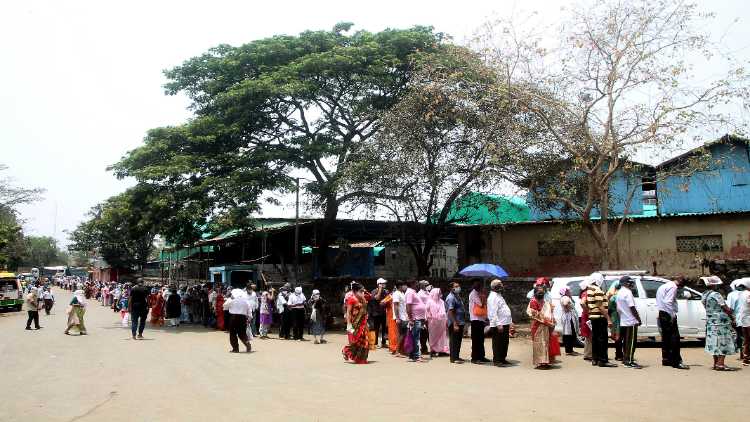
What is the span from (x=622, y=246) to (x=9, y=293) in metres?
30.6

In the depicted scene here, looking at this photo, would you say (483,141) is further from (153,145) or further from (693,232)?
(153,145)

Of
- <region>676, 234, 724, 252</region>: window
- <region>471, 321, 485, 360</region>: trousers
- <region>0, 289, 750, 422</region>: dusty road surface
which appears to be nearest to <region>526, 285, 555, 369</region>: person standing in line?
<region>0, 289, 750, 422</region>: dusty road surface

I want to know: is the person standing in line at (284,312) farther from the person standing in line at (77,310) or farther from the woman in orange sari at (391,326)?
the person standing in line at (77,310)

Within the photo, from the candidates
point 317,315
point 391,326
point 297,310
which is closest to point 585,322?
point 391,326

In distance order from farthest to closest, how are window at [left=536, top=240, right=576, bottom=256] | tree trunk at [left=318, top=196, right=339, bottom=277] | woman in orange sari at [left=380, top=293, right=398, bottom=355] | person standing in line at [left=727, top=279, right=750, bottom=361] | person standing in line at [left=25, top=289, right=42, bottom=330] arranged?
window at [left=536, top=240, right=576, bottom=256], tree trunk at [left=318, top=196, right=339, bottom=277], person standing in line at [left=25, top=289, right=42, bottom=330], woman in orange sari at [left=380, top=293, right=398, bottom=355], person standing in line at [left=727, top=279, right=750, bottom=361]

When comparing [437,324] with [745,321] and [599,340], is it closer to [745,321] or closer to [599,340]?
[599,340]

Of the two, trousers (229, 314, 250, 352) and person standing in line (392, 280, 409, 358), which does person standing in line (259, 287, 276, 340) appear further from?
person standing in line (392, 280, 409, 358)

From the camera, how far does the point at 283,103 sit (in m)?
23.2

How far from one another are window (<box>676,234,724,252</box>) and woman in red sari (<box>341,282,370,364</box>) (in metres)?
16.0

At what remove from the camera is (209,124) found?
2244 centimetres

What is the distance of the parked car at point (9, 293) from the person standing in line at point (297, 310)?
2179cm

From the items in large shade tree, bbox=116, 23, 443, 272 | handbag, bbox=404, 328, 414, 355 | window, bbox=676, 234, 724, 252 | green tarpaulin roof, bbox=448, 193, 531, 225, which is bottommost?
handbag, bbox=404, 328, 414, 355

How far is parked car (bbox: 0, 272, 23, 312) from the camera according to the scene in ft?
104

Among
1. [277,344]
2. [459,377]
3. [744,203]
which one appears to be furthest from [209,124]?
[744,203]
